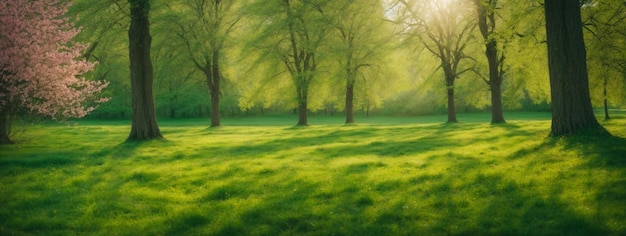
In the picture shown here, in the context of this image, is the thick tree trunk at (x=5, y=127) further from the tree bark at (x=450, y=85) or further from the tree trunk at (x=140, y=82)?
the tree bark at (x=450, y=85)

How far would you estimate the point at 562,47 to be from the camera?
45.0 ft

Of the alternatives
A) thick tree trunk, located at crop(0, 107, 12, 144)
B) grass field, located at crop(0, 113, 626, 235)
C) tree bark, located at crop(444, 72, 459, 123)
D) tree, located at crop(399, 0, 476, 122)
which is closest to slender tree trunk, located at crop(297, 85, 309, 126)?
tree, located at crop(399, 0, 476, 122)

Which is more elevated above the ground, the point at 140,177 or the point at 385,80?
the point at 385,80

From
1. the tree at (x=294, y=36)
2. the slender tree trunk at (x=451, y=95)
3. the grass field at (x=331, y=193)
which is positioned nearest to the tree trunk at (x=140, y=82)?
the grass field at (x=331, y=193)

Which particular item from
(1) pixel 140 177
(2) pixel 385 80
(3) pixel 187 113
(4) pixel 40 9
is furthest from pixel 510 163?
(3) pixel 187 113

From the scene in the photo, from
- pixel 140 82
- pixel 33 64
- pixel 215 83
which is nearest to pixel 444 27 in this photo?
pixel 215 83

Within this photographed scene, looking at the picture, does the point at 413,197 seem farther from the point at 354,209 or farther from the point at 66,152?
the point at 66,152

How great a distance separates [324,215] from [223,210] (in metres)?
2.09

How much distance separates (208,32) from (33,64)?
1862 cm

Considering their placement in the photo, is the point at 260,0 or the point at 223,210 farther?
the point at 260,0

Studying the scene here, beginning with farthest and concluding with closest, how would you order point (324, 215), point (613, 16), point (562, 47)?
point (613, 16) → point (562, 47) → point (324, 215)

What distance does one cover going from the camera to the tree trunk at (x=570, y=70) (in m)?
13.6

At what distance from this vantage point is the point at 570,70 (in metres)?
13.6

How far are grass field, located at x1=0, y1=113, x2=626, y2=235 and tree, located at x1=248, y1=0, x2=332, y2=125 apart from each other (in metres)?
19.5
